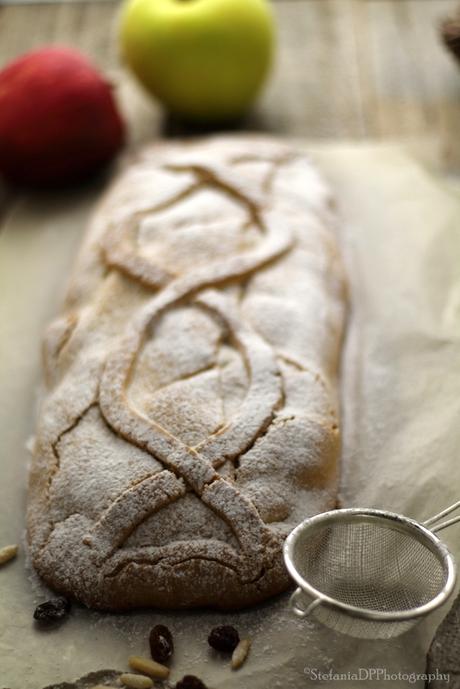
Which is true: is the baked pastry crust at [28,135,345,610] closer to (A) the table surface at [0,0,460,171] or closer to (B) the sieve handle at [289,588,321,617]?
(B) the sieve handle at [289,588,321,617]

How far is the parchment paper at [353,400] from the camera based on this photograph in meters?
1.16

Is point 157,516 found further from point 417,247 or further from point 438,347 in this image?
point 417,247

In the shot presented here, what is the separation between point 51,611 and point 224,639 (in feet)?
0.86

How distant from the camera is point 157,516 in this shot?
125cm

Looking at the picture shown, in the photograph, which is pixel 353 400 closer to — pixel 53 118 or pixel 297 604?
pixel 297 604

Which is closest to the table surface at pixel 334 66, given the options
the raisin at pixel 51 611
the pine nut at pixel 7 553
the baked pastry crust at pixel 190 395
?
the baked pastry crust at pixel 190 395

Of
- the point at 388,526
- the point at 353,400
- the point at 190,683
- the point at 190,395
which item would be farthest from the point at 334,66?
the point at 190,683

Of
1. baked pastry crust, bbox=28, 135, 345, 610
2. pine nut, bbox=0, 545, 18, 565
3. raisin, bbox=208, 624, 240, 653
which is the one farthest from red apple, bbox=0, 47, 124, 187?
raisin, bbox=208, 624, 240, 653

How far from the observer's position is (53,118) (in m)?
2.09

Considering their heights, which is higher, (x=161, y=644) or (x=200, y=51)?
(x=200, y=51)

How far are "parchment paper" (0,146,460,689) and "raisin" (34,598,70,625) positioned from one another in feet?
0.05

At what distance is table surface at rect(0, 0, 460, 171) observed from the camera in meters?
2.46

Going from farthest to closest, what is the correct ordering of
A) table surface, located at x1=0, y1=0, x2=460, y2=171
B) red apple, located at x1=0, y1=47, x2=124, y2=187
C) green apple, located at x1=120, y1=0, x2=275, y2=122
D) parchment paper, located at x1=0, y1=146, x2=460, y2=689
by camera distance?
table surface, located at x1=0, y1=0, x2=460, y2=171 < green apple, located at x1=120, y1=0, x2=275, y2=122 < red apple, located at x1=0, y1=47, x2=124, y2=187 < parchment paper, located at x1=0, y1=146, x2=460, y2=689

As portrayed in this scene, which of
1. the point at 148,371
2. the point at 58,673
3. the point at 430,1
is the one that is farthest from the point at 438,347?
the point at 430,1
